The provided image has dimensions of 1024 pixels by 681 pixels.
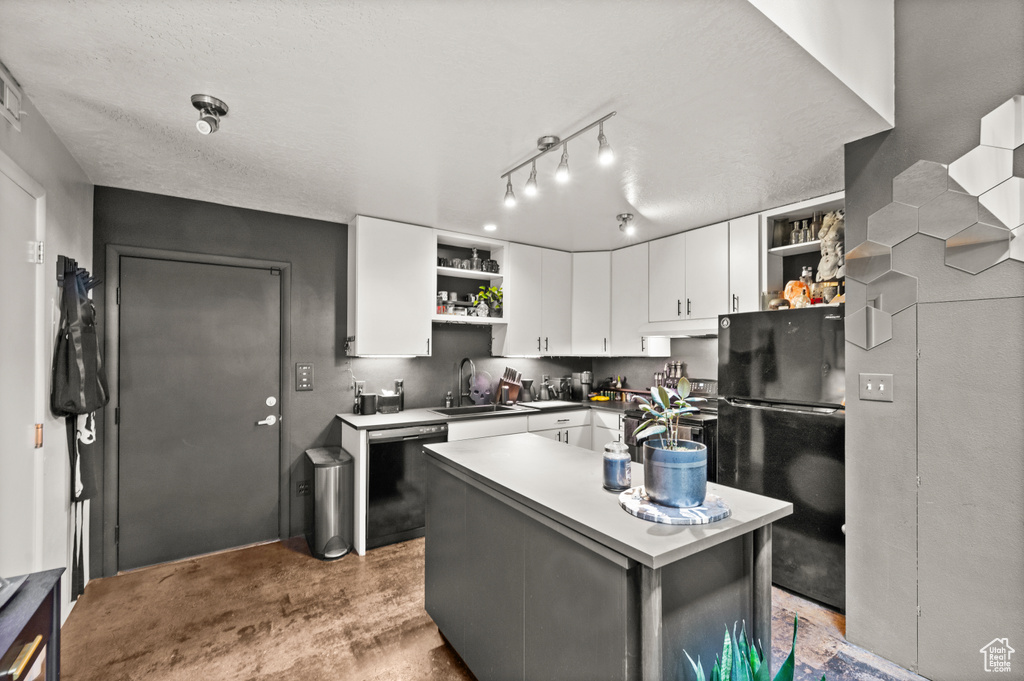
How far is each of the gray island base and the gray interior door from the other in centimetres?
209

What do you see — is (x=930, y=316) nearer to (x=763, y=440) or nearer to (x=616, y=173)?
(x=763, y=440)

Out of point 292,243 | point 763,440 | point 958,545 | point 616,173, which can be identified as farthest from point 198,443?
point 958,545

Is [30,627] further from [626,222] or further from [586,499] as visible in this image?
[626,222]

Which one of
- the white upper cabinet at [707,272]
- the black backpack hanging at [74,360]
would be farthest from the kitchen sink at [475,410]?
the black backpack hanging at [74,360]

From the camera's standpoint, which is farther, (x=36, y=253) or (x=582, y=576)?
(x=36, y=253)

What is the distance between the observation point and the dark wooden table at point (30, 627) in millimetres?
1119

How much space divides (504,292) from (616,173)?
1.84m

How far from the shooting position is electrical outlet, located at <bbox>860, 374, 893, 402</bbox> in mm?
2104

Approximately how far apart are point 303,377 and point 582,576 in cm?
296

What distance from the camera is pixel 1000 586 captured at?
70.1 inches

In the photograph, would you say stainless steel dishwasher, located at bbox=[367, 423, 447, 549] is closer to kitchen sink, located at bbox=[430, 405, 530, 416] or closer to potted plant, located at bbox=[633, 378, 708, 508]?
kitchen sink, located at bbox=[430, 405, 530, 416]

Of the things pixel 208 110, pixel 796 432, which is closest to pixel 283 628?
pixel 208 110

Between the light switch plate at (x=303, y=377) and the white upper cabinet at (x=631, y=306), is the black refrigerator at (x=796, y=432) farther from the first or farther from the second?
the light switch plate at (x=303, y=377)

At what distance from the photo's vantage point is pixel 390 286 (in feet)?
12.1
